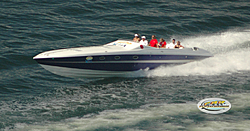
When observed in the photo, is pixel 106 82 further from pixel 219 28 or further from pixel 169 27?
pixel 219 28

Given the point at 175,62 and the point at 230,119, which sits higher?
the point at 175,62

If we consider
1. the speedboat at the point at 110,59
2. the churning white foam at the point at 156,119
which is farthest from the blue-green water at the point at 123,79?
the speedboat at the point at 110,59

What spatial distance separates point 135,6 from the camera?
A: 76.8 feet

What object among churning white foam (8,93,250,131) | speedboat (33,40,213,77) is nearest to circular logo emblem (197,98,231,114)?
churning white foam (8,93,250,131)

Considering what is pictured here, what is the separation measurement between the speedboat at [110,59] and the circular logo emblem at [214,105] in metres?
3.15

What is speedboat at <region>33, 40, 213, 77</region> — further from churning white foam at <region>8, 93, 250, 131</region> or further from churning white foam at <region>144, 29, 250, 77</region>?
churning white foam at <region>8, 93, 250, 131</region>

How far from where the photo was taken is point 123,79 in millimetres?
14328

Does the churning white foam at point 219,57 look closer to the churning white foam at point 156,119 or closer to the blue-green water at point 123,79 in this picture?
the blue-green water at point 123,79

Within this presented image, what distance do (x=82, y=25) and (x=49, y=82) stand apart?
7200 millimetres

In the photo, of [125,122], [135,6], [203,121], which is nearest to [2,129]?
[125,122]

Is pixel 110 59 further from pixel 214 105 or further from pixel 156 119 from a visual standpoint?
pixel 214 105

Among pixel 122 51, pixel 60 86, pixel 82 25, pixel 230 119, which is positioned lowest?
pixel 230 119

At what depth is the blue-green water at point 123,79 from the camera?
1076 cm

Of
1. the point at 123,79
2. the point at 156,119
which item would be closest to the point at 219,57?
the point at 123,79
